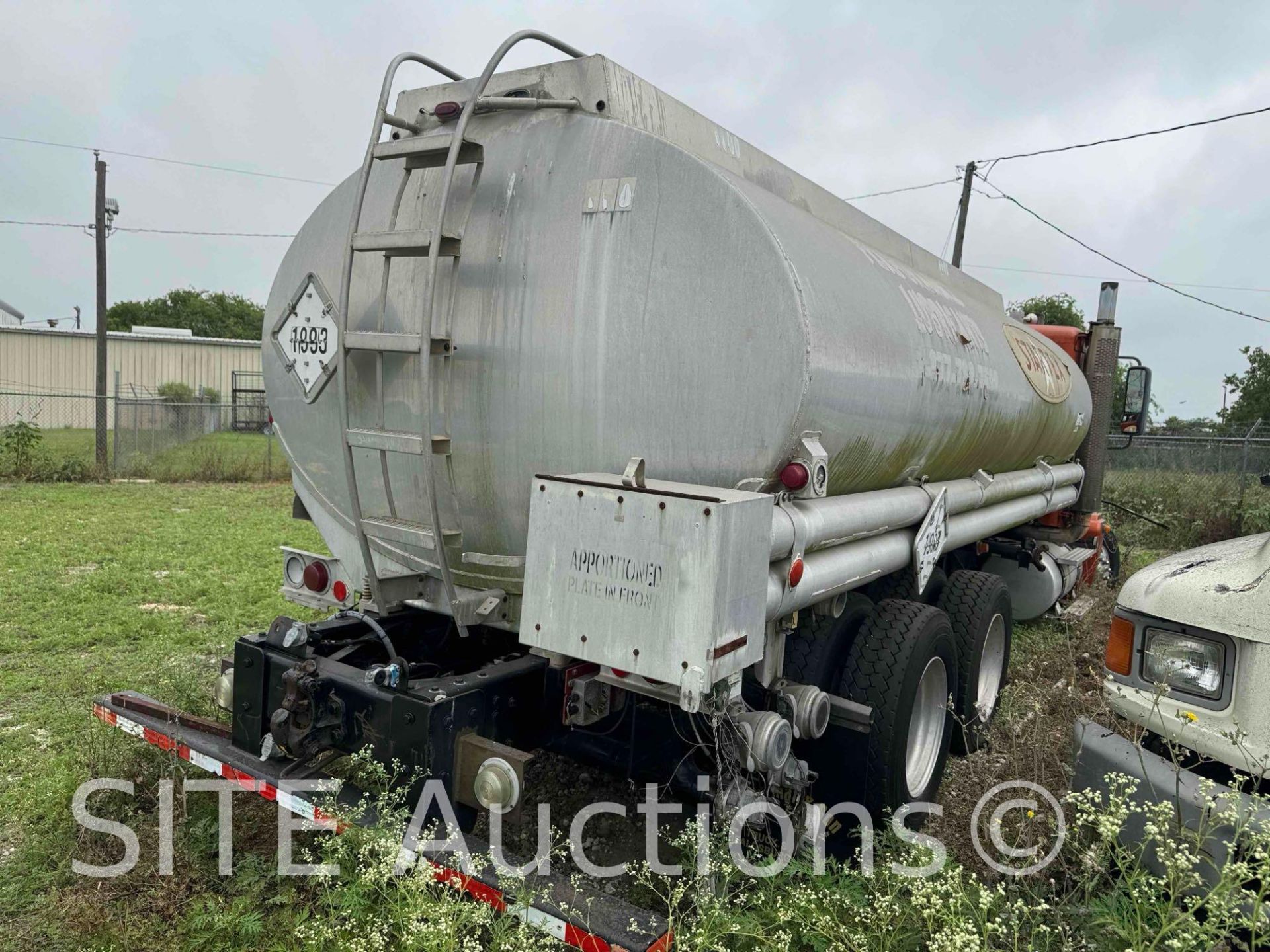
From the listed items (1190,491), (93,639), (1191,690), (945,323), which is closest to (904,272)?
(945,323)

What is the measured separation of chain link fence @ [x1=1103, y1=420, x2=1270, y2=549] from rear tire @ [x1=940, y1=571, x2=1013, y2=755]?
282 inches

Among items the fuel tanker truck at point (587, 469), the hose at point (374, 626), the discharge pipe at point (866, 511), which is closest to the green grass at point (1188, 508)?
the discharge pipe at point (866, 511)

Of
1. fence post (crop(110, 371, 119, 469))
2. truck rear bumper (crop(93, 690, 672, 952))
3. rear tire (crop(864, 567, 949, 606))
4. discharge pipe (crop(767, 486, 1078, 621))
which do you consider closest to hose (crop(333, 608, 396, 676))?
truck rear bumper (crop(93, 690, 672, 952))

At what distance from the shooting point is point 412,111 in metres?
3.51

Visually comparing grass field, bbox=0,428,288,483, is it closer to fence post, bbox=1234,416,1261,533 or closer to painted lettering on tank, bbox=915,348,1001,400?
painted lettering on tank, bbox=915,348,1001,400

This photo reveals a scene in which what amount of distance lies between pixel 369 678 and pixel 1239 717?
2.89m

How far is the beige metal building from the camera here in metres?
34.9

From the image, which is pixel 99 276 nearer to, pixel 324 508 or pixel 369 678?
pixel 324 508

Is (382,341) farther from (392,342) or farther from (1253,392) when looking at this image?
(1253,392)

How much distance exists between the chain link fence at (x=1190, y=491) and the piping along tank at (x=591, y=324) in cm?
994

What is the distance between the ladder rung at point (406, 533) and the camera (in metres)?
3.08

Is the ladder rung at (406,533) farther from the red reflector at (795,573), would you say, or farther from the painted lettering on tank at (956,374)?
the painted lettering on tank at (956,374)

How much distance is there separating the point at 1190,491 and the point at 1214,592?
42.8 ft

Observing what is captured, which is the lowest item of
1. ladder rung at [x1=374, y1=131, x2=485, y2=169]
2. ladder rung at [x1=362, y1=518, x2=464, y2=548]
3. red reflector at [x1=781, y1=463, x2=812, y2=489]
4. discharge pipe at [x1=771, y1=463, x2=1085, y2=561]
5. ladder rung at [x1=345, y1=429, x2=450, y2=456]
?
ladder rung at [x1=362, y1=518, x2=464, y2=548]
